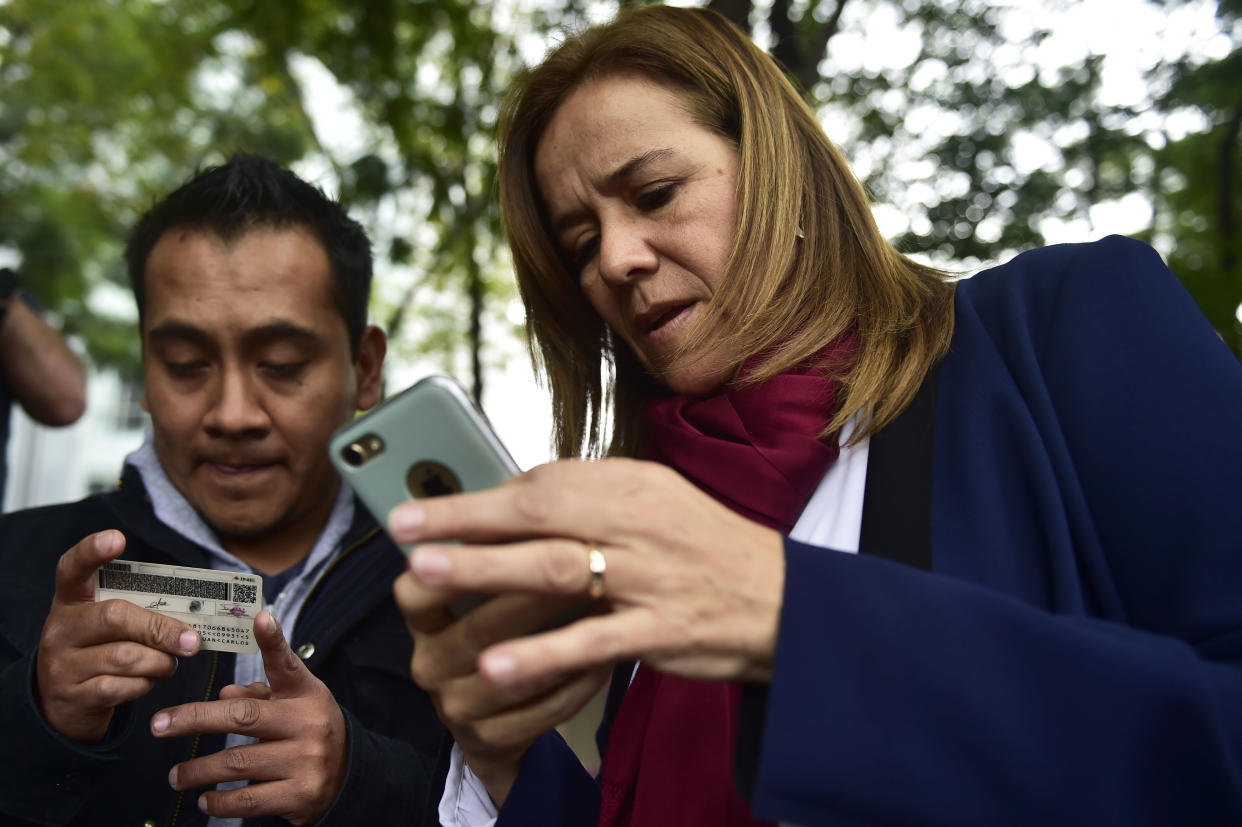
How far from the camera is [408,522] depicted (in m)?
1.02

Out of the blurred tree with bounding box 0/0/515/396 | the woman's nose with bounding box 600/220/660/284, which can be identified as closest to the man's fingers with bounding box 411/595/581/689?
the woman's nose with bounding box 600/220/660/284

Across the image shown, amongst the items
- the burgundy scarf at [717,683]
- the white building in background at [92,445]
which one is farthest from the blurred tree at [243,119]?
the white building in background at [92,445]

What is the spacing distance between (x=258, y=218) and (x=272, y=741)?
1.50 metres

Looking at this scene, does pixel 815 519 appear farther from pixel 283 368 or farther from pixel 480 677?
pixel 283 368

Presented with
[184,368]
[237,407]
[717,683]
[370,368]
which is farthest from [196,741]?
[717,683]

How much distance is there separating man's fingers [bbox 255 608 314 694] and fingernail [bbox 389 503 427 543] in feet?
2.67

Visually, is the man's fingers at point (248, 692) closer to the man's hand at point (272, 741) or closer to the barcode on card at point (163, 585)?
the man's hand at point (272, 741)

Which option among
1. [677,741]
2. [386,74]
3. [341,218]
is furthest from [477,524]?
[386,74]

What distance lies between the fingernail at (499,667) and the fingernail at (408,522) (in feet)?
0.52

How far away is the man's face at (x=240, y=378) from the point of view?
246cm

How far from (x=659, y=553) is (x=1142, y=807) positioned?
2.23ft

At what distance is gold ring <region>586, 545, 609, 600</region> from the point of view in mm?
1011

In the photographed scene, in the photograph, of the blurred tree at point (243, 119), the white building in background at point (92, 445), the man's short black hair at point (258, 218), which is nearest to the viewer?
the man's short black hair at point (258, 218)

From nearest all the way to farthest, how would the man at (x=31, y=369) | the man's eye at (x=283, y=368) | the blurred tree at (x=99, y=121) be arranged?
1. the man's eye at (x=283, y=368)
2. the man at (x=31, y=369)
3. the blurred tree at (x=99, y=121)
